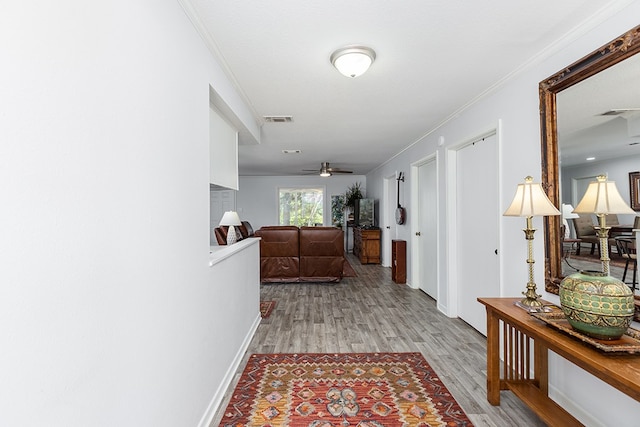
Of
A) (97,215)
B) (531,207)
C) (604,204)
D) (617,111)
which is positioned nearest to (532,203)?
(531,207)

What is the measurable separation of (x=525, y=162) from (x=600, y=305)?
4.25ft

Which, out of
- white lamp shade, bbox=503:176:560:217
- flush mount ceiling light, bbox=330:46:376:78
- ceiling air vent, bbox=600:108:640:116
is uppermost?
flush mount ceiling light, bbox=330:46:376:78

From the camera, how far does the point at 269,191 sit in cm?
932

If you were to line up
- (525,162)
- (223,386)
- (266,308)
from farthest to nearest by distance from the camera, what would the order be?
(266,308) < (525,162) < (223,386)

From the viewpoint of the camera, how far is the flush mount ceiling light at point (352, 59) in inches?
78.1

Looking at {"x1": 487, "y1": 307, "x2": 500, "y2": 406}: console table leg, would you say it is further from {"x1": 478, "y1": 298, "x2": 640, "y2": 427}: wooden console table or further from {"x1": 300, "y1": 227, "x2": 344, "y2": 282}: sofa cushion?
{"x1": 300, "y1": 227, "x2": 344, "y2": 282}: sofa cushion

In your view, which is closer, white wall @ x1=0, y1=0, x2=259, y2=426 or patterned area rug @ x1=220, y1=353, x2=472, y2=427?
white wall @ x1=0, y1=0, x2=259, y2=426

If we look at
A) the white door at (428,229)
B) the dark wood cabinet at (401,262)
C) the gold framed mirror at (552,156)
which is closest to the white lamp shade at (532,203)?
the gold framed mirror at (552,156)

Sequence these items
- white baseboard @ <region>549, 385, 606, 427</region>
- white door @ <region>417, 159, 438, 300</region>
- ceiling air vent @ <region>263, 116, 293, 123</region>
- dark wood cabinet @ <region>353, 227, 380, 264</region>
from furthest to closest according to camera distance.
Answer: dark wood cabinet @ <region>353, 227, 380, 264</region>, white door @ <region>417, 159, 438, 300</region>, ceiling air vent @ <region>263, 116, 293, 123</region>, white baseboard @ <region>549, 385, 606, 427</region>

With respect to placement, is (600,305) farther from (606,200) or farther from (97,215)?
(97,215)

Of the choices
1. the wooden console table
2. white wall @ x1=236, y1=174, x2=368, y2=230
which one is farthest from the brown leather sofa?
white wall @ x1=236, y1=174, x2=368, y2=230

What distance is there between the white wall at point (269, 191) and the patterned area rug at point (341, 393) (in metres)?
6.84

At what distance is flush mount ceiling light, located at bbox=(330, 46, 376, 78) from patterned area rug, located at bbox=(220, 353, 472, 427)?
224 centimetres

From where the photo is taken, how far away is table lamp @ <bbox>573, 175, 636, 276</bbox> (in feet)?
4.85
